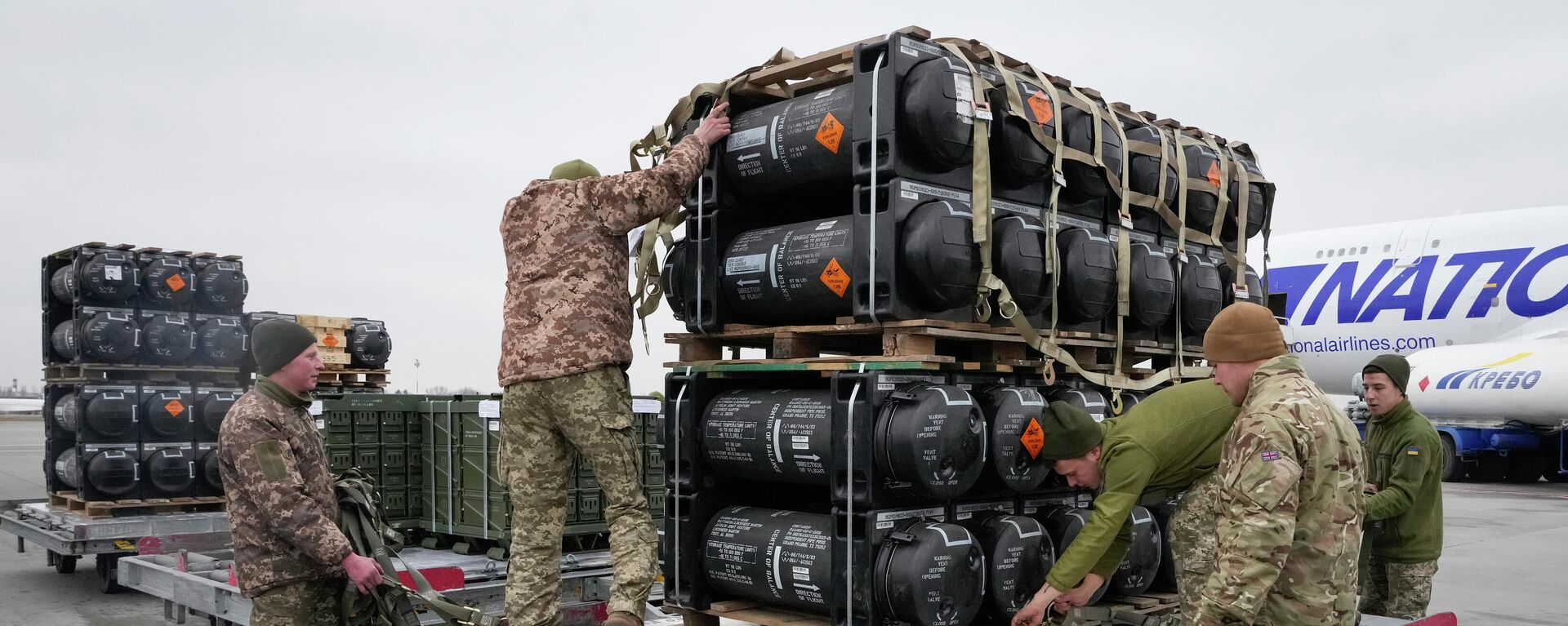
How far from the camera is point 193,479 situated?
10.5m

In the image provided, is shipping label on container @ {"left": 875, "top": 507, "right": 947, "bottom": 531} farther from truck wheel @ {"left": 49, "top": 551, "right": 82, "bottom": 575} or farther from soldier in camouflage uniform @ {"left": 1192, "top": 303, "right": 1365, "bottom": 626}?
truck wheel @ {"left": 49, "top": 551, "right": 82, "bottom": 575}

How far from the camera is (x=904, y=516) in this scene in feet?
15.7

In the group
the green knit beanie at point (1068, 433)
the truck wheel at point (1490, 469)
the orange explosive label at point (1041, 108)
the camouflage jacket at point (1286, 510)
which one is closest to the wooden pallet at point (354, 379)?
the orange explosive label at point (1041, 108)

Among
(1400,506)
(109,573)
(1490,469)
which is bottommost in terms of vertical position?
(1490,469)

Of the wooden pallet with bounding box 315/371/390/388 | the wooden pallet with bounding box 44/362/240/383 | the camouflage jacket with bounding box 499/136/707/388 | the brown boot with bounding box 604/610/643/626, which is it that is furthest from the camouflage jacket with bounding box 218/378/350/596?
the wooden pallet with bounding box 315/371/390/388

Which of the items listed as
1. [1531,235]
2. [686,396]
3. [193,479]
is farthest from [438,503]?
[1531,235]

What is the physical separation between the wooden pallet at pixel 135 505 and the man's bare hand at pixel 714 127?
736cm

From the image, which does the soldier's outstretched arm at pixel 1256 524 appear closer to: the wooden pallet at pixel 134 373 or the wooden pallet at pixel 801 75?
the wooden pallet at pixel 801 75

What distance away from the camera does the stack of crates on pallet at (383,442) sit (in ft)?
26.4

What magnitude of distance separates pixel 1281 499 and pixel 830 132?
2381 millimetres

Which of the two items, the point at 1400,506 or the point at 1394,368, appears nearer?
the point at 1400,506

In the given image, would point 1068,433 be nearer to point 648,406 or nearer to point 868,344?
point 868,344

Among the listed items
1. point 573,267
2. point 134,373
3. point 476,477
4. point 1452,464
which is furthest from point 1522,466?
point 134,373

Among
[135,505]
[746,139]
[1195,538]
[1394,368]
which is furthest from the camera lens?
[135,505]
